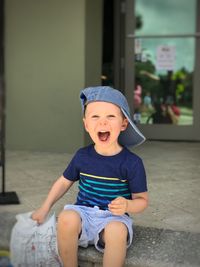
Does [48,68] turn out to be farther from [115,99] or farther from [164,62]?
[115,99]

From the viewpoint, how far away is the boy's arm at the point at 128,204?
113 inches

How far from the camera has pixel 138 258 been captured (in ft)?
10.3

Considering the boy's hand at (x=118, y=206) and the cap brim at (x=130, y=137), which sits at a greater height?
the cap brim at (x=130, y=137)

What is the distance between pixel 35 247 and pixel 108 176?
0.61 m

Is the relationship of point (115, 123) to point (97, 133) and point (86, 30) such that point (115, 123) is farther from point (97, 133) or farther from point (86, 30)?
point (86, 30)

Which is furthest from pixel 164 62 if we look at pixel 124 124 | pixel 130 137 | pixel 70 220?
pixel 70 220

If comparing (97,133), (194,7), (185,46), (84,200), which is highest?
(194,7)

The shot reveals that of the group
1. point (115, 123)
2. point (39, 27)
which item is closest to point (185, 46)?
point (39, 27)

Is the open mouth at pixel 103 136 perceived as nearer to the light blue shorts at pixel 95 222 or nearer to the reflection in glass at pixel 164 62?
the light blue shorts at pixel 95 222

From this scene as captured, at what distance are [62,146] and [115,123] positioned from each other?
3.75 meters

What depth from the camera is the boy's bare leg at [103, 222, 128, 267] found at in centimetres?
293

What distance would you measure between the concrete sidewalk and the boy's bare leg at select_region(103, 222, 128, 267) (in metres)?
0.20

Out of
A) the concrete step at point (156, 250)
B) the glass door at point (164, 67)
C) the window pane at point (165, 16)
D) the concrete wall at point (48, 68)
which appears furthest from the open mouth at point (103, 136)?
the window pane at point (165, 16)

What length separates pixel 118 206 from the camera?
9.43 ft
